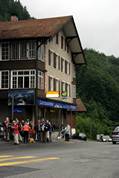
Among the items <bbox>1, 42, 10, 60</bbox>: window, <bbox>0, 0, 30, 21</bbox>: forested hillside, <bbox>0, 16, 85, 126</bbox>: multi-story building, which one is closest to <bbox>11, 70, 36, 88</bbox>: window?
<bbox>0, 16, 85, 126</bbox>: multi-story building

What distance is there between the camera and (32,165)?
18469 millimetres

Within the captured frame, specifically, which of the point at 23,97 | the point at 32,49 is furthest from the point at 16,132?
the point at 32,49

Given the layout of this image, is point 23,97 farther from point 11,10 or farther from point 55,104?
point 11,10

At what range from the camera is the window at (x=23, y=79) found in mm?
48812

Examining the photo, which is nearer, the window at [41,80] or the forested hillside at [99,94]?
the window at [41,80]

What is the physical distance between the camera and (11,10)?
10350 centimetres

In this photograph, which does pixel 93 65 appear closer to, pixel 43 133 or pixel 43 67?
pixel 43 67

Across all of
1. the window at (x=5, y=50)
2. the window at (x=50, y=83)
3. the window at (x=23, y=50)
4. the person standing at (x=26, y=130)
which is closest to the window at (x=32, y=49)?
the window at (x=23, y=50)

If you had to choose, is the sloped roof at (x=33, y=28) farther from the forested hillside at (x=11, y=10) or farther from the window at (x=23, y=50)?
the forested hillside at (x=11, y=10)

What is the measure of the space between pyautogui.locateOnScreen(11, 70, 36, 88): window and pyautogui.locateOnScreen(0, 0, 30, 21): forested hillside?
154 ft

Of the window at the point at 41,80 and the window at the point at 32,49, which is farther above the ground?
the window at the point at 32,49

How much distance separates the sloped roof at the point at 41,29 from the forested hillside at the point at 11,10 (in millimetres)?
39101

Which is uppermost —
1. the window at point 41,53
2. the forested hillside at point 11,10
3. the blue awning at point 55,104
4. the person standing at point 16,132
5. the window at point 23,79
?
the forested hillside at point 11,10

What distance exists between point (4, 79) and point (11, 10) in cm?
Result: 5555
